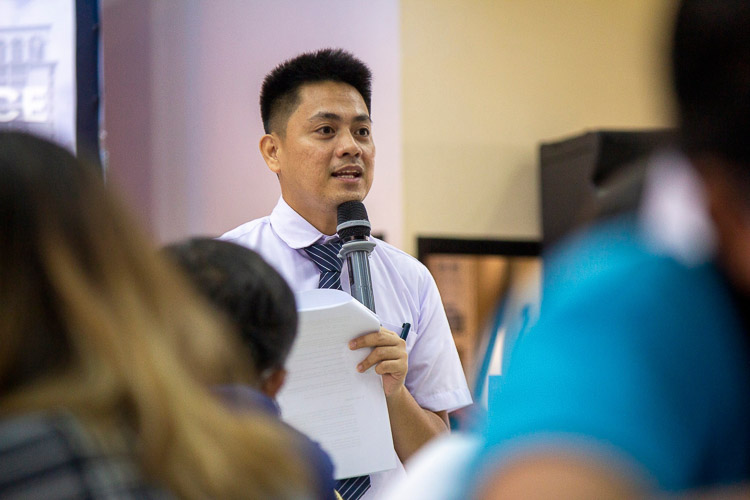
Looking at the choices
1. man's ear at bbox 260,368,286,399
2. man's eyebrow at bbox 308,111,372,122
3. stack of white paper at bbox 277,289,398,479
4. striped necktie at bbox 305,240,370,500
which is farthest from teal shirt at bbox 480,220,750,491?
man's eyebrow at bbox 308,111,372,122

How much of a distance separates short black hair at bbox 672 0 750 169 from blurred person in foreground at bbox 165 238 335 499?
2.31 feet

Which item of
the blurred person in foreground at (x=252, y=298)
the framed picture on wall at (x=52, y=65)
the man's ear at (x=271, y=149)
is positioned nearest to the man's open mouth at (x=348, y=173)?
the man's ear at (x=271, y=149)

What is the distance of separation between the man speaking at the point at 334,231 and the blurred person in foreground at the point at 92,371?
1.16 m

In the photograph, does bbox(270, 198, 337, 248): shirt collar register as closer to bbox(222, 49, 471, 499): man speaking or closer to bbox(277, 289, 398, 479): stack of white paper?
bbox(222, 49, 471, 499): man speaking

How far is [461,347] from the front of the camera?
3945mm

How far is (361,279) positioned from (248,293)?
798 millimetres

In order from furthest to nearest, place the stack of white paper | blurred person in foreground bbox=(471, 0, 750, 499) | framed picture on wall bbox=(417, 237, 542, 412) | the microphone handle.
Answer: framed picture on wall bbox=(417, 237, 542, 412) < the microphone handle < the stack of white paper < blurred person in foreground bbox=(471, 0, 750, 499)

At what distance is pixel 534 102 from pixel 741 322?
3.88 m

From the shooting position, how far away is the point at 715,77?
0.45 metres

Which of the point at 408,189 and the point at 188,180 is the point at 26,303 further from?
the point at 408,189

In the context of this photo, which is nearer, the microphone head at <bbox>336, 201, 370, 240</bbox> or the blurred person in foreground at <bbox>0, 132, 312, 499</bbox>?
the blurred person in foreground at <bbox>0, 132, 312, 499</bbox>

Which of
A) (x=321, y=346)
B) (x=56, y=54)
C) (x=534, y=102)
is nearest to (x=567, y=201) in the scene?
(x=534, y=102)

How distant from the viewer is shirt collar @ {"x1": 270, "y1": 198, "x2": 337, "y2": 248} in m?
2.10

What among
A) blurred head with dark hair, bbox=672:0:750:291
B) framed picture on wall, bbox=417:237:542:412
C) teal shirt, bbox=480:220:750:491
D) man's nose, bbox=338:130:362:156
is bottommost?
framed picture on wall, bbox=417:237:542:412
